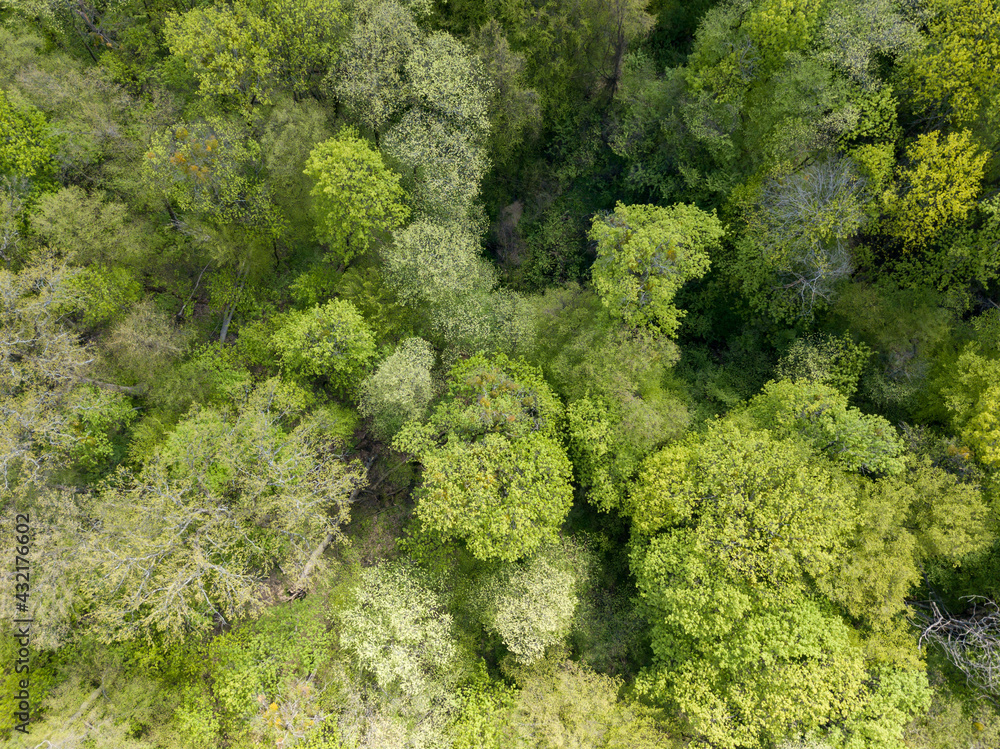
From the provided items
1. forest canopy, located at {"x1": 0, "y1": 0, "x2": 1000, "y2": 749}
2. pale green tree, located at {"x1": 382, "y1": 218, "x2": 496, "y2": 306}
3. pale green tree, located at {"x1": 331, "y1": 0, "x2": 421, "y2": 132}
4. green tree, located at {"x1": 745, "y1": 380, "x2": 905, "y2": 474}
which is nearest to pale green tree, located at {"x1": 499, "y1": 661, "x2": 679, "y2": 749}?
forest canopy, located at {"x1": 0, "y1": 0, "x2": 1000, "y2": 749}

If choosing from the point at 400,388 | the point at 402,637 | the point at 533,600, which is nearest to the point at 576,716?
the point at 533,600

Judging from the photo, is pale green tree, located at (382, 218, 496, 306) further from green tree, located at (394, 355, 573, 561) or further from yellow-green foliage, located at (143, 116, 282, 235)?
yellow-green foliage, located at (143, 116, 282, 235)

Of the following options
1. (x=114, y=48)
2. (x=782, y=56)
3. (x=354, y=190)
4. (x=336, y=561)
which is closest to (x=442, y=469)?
(x=336, y=561)

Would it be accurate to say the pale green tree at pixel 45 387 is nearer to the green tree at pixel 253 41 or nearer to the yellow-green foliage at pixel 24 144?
the yellow-green foliage at pixel 24 144

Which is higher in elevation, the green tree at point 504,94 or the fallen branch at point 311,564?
the green tree at point 504,94

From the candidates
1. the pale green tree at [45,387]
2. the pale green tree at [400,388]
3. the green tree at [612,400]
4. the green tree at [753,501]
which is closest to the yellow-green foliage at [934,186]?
the green tree at [753,501]

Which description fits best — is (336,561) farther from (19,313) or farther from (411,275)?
(19,313)

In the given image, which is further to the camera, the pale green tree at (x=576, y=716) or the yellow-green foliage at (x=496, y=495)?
the yellow-green foliage at (x=496, y=495)
